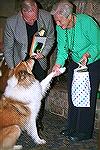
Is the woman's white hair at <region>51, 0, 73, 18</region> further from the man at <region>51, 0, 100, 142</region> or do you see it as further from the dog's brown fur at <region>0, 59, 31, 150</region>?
the dog's brown fur at <region>0, 59, 31, 150</region>

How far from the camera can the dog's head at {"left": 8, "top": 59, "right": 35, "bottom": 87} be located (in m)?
3.07

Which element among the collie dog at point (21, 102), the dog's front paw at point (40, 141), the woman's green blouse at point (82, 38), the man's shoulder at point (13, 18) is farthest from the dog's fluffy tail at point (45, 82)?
the man's shoulder at point (13, 18)

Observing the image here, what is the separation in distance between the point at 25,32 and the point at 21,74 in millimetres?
445

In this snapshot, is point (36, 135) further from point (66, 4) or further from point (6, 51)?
point (66, 4)

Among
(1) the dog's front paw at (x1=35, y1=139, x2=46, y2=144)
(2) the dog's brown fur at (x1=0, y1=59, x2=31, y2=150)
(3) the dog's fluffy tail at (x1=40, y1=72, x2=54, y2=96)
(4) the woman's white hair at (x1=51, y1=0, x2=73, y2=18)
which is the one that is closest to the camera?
(2) the dog's brown fur at (x1=0, y1=59, x2=31, y2=150)

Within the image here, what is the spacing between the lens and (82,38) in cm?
304

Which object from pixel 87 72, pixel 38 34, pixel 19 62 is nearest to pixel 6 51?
pixel 19 62

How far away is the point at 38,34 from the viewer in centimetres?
326

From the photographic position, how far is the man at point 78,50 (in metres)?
2.97

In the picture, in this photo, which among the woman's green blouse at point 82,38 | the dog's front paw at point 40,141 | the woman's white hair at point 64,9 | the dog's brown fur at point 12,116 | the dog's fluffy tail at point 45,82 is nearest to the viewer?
the dog's brown fur at point 12,116

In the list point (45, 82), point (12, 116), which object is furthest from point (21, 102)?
point (45, 82)

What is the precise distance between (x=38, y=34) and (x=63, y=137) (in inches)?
45.2

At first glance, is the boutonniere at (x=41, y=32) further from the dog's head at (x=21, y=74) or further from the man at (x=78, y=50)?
the dog's head at (x=21, y=74)

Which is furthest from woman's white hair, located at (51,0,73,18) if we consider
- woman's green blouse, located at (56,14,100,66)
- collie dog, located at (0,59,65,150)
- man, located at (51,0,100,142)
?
collie dog, located at (0,59,65,150)
